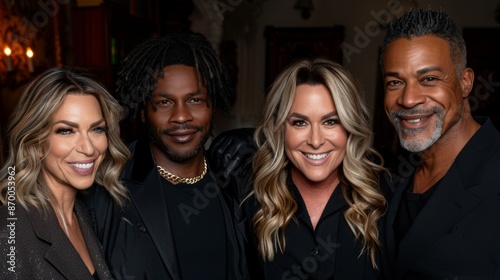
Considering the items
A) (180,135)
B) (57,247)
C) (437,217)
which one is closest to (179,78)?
(180,135)

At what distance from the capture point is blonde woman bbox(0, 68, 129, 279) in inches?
63.4

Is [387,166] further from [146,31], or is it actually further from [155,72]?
[146,31]

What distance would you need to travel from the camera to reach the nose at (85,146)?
174 centimetres

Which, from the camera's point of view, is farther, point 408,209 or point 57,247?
point 408,209

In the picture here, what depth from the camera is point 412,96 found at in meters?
1.83

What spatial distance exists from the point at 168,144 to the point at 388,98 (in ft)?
3.51

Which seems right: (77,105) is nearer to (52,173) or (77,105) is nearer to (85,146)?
(85,146)

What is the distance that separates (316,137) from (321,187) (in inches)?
12.7

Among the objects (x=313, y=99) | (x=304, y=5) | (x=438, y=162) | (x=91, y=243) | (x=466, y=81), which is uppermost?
(x=304, y=5)

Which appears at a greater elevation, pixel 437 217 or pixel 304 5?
pixel 304 5

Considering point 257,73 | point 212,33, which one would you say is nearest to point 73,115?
point 212,33

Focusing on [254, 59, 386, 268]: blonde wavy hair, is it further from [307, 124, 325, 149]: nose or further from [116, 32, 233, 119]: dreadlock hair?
[116, 32, 233, 119]: dreadlock hair

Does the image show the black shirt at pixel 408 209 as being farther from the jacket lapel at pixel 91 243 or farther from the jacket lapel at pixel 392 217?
the jacket lapel at pixel 91 243

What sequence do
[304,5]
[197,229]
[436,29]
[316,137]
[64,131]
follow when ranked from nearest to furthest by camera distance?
[64,131] < [436,29] < [316,137] < [197,229] < [304,5]
